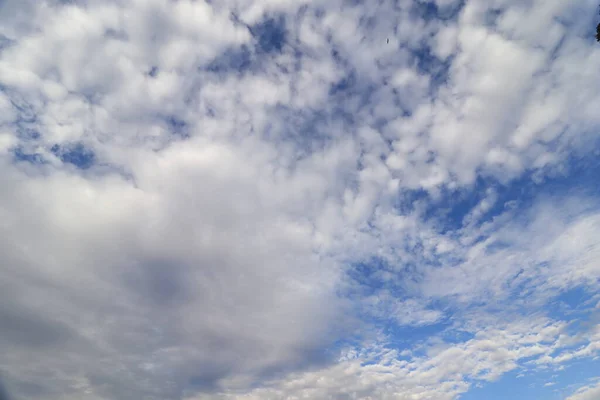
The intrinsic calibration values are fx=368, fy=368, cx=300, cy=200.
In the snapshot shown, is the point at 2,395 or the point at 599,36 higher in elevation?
the point at 599,36

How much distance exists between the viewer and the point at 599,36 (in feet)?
160

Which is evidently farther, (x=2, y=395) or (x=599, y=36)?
(x=2, y=395)

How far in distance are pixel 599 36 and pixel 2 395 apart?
156449 mm

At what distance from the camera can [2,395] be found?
4117 inches
